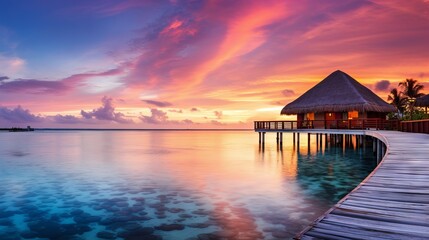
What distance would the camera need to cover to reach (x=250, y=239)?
7.69m

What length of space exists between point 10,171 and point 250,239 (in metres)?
17.9

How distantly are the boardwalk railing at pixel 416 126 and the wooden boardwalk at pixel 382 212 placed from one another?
14910 millimetres

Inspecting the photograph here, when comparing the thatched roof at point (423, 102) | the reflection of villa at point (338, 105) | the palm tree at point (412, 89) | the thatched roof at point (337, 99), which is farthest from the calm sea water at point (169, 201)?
the palm tree at point (412, 89)

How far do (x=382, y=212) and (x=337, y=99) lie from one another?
29.1 meters

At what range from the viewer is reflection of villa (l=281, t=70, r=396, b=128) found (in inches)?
1178

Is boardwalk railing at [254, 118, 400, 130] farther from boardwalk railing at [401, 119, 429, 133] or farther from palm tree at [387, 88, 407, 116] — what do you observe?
palm tree at [387, 88, 407, 116]

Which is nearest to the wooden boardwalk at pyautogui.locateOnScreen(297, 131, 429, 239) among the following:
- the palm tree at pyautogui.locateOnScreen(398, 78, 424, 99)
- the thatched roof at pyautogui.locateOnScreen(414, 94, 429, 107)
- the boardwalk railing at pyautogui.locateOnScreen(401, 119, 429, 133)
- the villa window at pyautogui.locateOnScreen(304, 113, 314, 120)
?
the boardwalk railing at pyautogui.locateOnScreen(401, 119, 429, 133)

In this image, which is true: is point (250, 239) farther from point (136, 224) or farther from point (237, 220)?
point (136, 224)

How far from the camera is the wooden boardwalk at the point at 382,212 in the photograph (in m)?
3.76

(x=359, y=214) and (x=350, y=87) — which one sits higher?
(x=350, y=87)

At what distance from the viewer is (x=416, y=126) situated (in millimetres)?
21703

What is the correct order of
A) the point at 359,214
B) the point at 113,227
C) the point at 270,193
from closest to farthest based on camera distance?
the point at 359,214, the point at 113,227, the point at 270,193

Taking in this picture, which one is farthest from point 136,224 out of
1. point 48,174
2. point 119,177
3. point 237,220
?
point 48,174

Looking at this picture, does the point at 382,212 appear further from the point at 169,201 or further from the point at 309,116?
the point at 309,116
